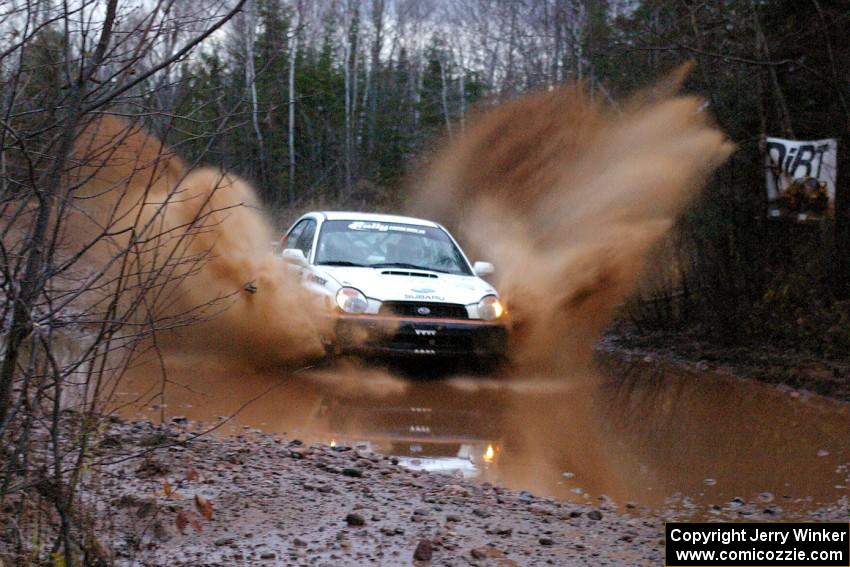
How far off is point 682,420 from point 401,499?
4296 mm

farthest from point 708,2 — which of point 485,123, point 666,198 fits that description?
point 485,123

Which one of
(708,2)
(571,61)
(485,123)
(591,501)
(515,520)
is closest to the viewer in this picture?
(515,520)

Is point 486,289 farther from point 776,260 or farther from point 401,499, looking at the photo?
point 401,499

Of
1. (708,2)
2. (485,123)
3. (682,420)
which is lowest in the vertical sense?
(682,420)

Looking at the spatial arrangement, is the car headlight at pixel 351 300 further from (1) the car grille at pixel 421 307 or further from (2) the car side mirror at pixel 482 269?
(2) the car side mirror at pixel 482 269

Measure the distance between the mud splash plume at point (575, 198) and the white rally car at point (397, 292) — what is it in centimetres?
73

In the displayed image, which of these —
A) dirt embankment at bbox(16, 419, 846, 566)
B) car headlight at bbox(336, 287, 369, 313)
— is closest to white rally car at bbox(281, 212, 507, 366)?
car headlight at bbox(336, 287, 369, 313)

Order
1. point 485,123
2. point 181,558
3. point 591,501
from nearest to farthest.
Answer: point 181,558
point 591,501
point 485,123

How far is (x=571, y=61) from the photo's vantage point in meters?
26.8

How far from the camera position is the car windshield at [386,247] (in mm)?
11805

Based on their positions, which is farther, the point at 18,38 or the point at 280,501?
the point at 280,501

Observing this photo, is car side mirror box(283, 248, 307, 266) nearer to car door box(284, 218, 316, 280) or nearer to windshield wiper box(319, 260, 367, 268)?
car door box(284, 218, 316, 280)

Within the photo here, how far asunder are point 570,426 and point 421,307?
7.66ft

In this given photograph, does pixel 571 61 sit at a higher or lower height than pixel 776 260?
higher
